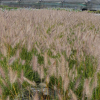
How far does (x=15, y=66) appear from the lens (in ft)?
5.64

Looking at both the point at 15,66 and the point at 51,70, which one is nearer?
the point at 51,70

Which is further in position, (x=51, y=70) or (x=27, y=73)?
(x=27, y=73)

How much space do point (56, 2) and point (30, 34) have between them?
27.3 m

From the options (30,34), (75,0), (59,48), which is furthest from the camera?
(75,0)

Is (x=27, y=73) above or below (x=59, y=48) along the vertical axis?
below

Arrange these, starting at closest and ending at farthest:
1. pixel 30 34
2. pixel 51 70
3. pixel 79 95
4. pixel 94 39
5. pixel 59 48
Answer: pixel 51 70 < pixel 79 95 < pixel 59 48 < pixel 94 39 < pixel 30 34

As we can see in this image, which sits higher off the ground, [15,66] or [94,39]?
[94,39]

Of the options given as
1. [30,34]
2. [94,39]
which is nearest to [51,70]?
[94,39]

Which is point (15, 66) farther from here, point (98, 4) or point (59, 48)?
point (98, 4)

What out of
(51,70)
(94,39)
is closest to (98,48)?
(94,39)

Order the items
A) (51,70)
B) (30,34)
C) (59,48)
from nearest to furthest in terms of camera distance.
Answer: (51,70), (59,48), (30,34)

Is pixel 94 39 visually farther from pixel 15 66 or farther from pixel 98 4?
pixel 98 4

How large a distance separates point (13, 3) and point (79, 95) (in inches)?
1121

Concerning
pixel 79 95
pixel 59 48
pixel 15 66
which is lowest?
Answer: pixel 79 95
